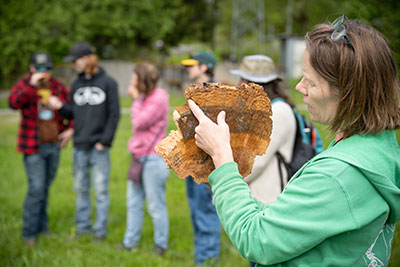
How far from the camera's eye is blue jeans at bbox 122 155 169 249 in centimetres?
418

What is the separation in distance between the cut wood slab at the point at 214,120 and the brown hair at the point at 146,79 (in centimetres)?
270

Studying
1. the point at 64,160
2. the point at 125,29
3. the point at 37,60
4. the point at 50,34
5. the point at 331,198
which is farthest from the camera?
the point at 125,29

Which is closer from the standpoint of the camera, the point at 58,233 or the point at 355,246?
the point at 355,246

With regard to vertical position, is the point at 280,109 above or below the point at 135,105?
above

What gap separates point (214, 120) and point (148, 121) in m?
2.63

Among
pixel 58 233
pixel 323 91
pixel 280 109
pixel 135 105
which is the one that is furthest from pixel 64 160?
pixel 323 91

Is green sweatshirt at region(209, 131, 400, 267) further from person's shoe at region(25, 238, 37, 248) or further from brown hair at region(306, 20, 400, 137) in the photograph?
person's shoe at region(25, 238, 37, 248)

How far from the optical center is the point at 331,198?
112cm

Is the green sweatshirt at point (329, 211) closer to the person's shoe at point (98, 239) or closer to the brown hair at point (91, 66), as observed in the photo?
the person's shoe at point (98, 239)

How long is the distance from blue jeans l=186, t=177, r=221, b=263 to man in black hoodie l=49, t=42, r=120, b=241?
126 cm

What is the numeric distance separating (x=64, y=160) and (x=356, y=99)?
7.68 m

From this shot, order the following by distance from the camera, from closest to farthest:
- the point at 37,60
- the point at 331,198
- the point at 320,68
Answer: the point at 331,198
the point at 320,68
the point at 37,60

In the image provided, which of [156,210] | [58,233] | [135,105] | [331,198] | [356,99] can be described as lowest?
[58,233]

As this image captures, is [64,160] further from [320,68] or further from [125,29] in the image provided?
[125,29]
